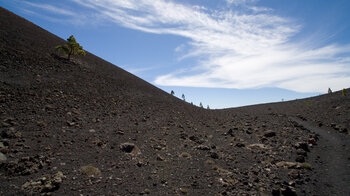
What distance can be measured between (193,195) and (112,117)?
1031 cm

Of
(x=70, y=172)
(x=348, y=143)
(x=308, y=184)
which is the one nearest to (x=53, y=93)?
(x=70, y=172)

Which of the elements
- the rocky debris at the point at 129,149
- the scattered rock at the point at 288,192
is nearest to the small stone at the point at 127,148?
the rocky debris at the point at 129,149

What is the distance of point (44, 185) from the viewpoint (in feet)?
17.9

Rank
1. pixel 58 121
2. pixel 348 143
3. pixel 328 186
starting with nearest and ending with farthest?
pixel 328 186, pixel 58 121, pixel 348 143

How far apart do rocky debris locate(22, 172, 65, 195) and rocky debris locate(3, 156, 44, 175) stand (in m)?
0.73

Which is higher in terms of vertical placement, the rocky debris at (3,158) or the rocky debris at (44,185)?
the rocky debris at (3,158)

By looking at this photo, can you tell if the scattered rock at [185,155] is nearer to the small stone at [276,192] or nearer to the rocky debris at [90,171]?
the small stone at [276,192]

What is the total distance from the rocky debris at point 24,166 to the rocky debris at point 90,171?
157 centimetres

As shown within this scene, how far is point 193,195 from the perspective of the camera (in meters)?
6.10

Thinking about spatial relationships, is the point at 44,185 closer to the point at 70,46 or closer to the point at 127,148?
the point at 127,148

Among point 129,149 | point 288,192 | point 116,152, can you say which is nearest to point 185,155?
point 129,149

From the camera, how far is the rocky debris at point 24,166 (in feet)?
19.6

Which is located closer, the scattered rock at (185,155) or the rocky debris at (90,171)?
the rocky debris at (90,171)

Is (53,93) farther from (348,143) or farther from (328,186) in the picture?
(348,143)
